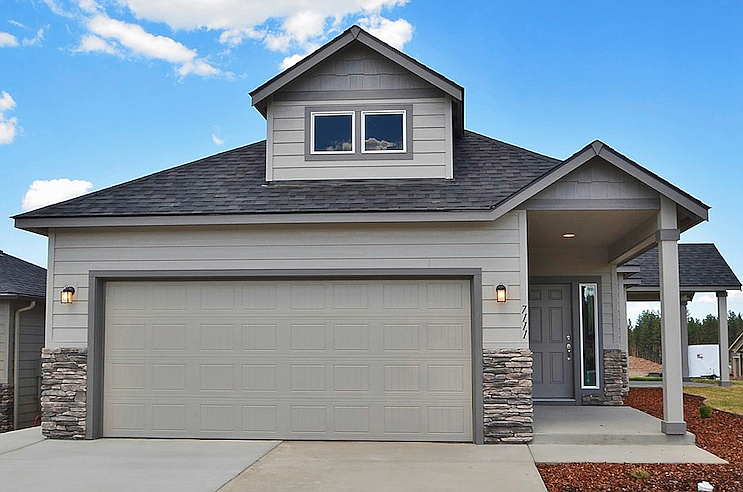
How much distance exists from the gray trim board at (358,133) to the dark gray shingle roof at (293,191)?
1.19ft

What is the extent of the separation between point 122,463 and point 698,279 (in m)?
15.9

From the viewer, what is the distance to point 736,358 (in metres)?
24.3

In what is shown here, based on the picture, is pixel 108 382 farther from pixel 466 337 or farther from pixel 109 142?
pixel 109 142

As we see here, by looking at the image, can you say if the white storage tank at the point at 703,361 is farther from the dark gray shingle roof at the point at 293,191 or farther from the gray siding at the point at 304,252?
the gray siding at the point at 304,252

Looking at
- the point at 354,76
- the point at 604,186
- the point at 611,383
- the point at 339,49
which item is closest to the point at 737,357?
the point at 611,383

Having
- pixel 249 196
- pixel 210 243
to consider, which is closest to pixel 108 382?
pixel 210 243

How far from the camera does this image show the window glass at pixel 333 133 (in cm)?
1156

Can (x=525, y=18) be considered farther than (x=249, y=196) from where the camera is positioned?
Yes

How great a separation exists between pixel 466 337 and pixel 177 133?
12.3 metres

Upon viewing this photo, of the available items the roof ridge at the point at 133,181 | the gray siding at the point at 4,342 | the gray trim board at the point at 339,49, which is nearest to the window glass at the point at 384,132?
the gray trim board at the point at 339,49

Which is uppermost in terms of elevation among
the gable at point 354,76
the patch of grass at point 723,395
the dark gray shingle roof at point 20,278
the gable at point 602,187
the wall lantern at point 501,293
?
the gable at point 354,76

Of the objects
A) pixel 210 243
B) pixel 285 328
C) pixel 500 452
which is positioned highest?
pixel 210 243

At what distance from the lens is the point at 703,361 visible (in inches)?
934

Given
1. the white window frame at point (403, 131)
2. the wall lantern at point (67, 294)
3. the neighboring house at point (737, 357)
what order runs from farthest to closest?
the neighboring house at point (737, 357) < the white window frame at point (403, 131) < the wall lantern at point (67, 294)
